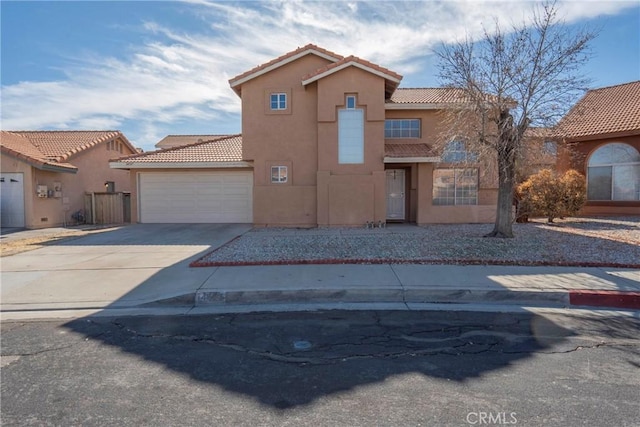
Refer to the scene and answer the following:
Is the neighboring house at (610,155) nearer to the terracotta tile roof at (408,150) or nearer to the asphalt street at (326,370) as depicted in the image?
the terracotta tile roof at (408,150)

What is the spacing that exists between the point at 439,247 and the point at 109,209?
18096 mm

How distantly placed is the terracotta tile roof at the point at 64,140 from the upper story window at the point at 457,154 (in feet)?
62.6

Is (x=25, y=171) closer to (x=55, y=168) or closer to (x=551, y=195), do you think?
(x=55, y=168)

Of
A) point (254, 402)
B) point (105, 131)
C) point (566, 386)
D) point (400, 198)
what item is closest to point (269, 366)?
point (254, 402)

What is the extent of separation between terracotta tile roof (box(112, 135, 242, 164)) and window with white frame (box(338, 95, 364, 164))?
464 cm

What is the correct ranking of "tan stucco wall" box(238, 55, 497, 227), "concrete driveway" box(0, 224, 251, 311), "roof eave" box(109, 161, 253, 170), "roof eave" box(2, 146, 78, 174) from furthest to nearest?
"roof eave" box(2, 146, 78, 174) < "roof eave" box(109, 161, 253, 170) < "tan stucco wall" box(238, 55, 497, 227) < "concrete driveway" box(0, 224, 251, 311)

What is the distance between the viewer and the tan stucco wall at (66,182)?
17969mm

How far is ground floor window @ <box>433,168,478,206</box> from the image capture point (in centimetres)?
1655

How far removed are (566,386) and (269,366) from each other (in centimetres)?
290

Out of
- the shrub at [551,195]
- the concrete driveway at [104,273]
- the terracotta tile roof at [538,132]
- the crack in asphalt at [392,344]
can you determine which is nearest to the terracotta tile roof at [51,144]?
the concrete driveway at [104,273]

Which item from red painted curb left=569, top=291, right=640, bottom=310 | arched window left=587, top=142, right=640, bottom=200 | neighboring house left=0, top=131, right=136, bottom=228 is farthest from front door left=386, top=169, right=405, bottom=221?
neighboring house left=0, top=131, right=136, bottom=228

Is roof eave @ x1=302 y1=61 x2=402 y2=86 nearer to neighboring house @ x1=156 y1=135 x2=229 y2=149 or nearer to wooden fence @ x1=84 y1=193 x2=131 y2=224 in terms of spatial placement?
wooden fence @ x1=84 y1=193 x2=131 y2=224

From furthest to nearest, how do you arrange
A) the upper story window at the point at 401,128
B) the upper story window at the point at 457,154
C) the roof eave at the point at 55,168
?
the roof eave at the point at 55,168 → the upper story window at the point at 401,128 → the upper story window at the point at 457,154

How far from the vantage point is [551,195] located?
1559 cm
